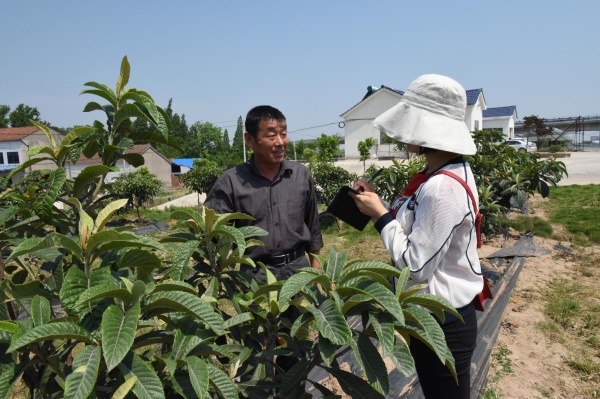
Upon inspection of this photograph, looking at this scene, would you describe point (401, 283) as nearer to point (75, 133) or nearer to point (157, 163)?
point (75, 133)

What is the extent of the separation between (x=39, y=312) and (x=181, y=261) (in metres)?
0.33

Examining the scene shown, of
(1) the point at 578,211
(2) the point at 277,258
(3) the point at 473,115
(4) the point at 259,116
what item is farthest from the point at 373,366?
(3) the point at 473,115

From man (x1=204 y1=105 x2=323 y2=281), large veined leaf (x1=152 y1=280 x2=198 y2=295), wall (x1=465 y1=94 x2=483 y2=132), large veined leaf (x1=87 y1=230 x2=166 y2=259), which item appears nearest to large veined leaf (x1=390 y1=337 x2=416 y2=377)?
large veined leaf (x1=152 y1=280 x2=198 y2=295)

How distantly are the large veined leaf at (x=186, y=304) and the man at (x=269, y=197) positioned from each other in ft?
4.07

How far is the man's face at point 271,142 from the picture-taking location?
2.23 m

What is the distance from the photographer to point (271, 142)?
7.34 feet

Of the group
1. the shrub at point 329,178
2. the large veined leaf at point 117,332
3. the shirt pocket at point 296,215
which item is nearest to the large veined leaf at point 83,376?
the large veined leaf at point 117,332

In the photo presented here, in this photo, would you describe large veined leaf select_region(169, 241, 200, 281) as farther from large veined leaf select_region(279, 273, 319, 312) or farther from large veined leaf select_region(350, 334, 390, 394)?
large veined leaf select_region(350, 334, 390, 394)

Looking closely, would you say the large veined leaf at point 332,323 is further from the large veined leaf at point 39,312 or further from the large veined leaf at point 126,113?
the large veined leaf at point 126,113

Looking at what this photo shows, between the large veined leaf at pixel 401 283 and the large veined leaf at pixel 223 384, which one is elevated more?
the large veined leaf at pixel 401 283

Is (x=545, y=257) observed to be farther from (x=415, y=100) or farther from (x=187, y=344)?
(x=187, y=344)

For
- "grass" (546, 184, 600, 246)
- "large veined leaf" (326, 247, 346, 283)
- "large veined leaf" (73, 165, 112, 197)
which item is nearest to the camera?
"large veined leaf" (326, 247, 346, 283)

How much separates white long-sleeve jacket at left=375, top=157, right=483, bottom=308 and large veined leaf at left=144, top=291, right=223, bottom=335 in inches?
26.6

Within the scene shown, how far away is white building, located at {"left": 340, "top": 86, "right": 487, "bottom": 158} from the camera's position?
1020 inches
